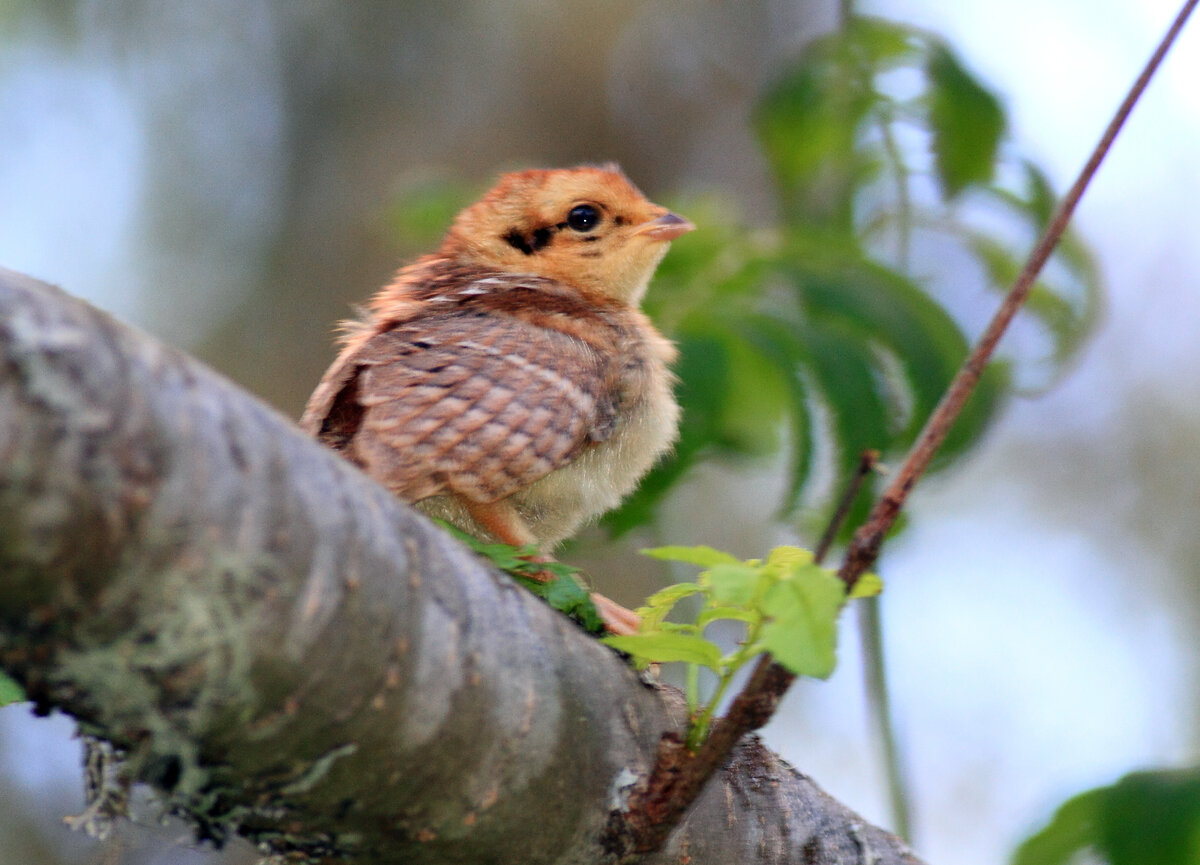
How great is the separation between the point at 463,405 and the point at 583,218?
64.3 inches

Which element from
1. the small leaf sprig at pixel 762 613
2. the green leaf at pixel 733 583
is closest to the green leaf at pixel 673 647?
the small leaf sprig at pixel 762 613

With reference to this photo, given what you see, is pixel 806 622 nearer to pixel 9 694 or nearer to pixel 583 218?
pixel 9 694

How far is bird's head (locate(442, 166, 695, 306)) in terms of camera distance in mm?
4051

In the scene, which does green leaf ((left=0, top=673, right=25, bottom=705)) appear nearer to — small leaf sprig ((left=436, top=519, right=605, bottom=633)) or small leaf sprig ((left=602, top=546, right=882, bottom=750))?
small leaf sprig ((left=436, top=519, right=605, bottom=633))

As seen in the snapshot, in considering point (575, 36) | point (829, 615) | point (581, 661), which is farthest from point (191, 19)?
point (829, 615)

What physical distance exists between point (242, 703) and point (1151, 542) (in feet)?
34.8

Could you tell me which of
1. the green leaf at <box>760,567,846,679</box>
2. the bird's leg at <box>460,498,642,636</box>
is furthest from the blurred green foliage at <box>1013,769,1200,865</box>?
the green leaf at <box>760,567,846,679</box>

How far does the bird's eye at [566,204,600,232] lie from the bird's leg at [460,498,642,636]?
136cm

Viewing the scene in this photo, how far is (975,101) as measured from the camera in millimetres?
3904

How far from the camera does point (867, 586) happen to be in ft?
5.58

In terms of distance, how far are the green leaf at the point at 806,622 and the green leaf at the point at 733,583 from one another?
28mm

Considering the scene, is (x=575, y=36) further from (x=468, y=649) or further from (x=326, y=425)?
(x=468, y=649)

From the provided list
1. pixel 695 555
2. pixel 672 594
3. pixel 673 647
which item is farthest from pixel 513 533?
pixel 695 555

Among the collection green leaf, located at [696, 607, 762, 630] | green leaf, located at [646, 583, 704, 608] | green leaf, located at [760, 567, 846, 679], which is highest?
green leaf, located at [760, 567, 846, 679]
